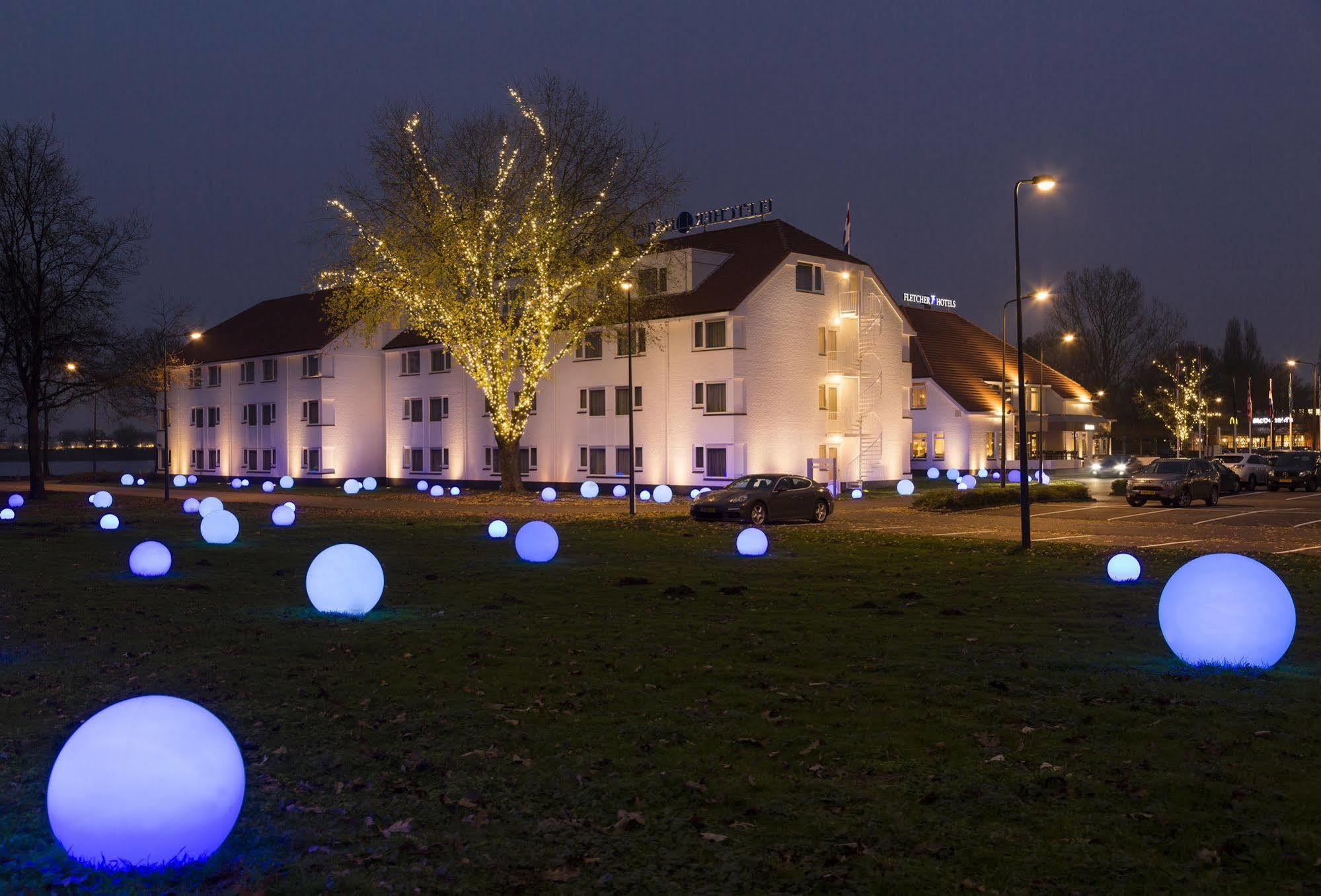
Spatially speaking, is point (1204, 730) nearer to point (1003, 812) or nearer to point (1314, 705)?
point (1314, 705)

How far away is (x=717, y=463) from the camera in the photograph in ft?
160

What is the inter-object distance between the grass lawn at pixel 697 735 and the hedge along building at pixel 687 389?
93.6 ft

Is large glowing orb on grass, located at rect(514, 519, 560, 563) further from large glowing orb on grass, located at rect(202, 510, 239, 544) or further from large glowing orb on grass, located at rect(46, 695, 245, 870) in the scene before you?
large glowing orb on grass, located at rect(46, 695, 245, 870)

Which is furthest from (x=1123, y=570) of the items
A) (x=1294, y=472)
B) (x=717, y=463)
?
(x=1294, y=472)

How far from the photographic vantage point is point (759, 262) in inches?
1980

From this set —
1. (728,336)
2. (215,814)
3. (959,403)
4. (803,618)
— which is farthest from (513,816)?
(959,403)

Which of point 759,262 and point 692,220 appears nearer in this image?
point 759,262

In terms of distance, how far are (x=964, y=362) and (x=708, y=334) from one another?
3030 cm

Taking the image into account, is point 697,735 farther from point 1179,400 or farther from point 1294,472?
point 1179,400

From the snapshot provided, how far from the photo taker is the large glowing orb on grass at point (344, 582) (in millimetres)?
13320

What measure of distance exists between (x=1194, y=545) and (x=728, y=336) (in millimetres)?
27438

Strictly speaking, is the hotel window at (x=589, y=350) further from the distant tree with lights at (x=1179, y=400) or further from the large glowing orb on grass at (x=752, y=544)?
the distant tree with lights at (x=1179, y=400)

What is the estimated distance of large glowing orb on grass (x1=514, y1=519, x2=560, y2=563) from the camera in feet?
65.6

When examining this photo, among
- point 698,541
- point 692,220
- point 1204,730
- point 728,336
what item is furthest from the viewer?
point 692,220
